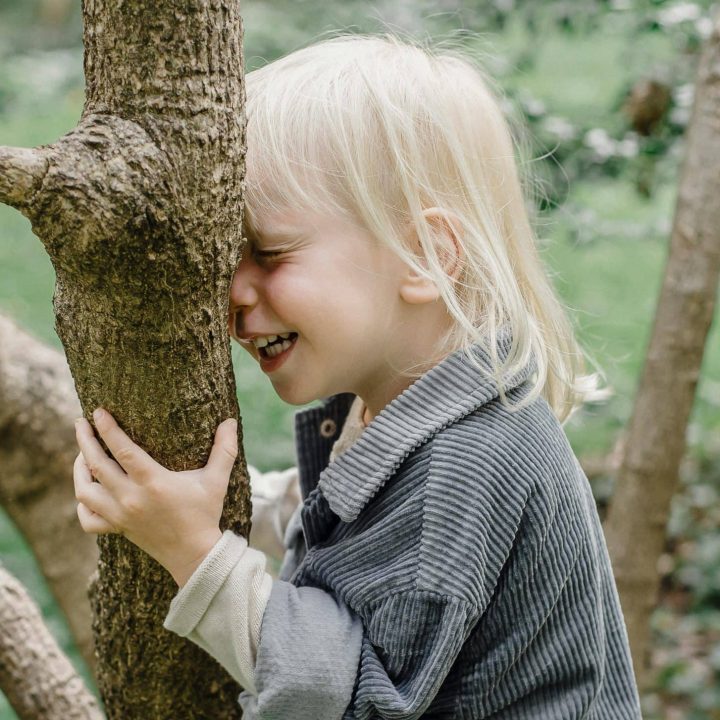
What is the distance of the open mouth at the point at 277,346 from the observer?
1369 millimetres

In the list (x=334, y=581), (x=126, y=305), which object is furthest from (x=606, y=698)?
(x=126, y=305)

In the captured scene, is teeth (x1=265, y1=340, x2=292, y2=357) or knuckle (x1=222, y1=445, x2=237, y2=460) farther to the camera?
teeth (x1=265, y1=340, x2=292, y2=357)

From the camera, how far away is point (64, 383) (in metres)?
2.13

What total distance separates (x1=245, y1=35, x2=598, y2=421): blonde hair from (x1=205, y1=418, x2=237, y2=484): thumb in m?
0.29

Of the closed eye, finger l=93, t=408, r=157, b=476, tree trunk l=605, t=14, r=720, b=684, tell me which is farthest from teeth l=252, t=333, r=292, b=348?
tree trunk l=605, t=14, r=720, b=684

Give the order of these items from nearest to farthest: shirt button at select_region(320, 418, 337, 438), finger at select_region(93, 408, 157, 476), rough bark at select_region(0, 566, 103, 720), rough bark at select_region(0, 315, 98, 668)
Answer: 1. finger at select_region(93, 408, 157, 476)
2. rough bark at select_region(0, 566, 103, 720)
3. shirt button at select_region(320, 418, 337, 438)
4. rough bark at select_region(0, 315, 98, 668)

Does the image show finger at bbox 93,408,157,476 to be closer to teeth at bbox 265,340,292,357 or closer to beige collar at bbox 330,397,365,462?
teeth at bbox 265,340,292,357

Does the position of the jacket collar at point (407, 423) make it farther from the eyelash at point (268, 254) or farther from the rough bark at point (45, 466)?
the rough bark at point (45, 466)

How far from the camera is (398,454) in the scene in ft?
4.24

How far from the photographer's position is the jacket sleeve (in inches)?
47.0

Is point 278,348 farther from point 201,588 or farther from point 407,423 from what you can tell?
point 201,588

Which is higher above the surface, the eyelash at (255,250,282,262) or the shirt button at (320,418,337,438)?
the eyelash at (255,250,282,262)

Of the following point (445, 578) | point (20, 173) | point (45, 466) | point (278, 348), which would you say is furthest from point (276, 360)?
point (45, 466)

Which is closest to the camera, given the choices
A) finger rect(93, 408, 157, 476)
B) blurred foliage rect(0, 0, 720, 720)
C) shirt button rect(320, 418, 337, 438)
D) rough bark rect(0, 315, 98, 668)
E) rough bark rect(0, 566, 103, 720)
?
finger rect(93, 408, 157, 476)
